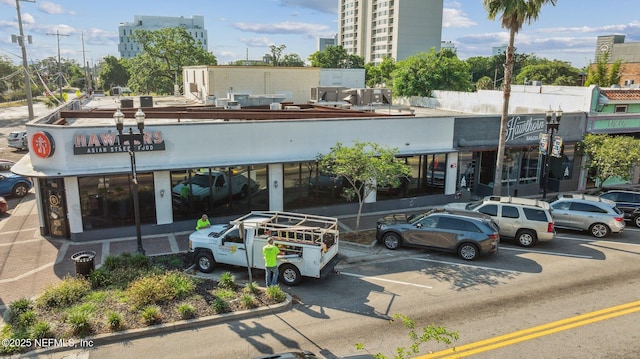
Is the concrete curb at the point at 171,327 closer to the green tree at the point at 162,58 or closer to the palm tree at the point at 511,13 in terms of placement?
the palm tree at the point at 511,13

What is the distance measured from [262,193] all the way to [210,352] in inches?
445

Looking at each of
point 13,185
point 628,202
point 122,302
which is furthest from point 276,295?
point 13,185

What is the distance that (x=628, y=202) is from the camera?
2288cm

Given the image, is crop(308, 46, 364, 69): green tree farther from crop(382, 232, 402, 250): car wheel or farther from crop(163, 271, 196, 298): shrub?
crop(163, 271, 196, 298): shrub

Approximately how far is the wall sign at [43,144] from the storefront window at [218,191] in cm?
463

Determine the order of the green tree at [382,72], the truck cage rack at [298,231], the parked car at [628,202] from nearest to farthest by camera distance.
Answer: the truck cage rack at [298,231] < the parked car at [628,202] < the green tree at [382,72]

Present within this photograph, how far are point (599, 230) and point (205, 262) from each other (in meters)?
17.1

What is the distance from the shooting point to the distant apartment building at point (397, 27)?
129750 millimetres

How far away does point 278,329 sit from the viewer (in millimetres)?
12117

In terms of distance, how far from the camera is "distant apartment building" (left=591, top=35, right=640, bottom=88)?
66.6 meters

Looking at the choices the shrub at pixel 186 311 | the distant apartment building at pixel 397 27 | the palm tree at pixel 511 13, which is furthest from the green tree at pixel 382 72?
the shrub at pixel 186 311

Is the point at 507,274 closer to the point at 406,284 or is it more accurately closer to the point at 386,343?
the point at 406,284

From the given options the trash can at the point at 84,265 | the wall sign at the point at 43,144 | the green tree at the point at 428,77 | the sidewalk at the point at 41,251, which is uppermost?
the green tree at the point at 428,77

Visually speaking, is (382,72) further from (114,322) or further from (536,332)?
(114,322)
